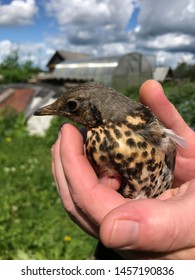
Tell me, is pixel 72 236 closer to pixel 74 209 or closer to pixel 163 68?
pixel 74 209

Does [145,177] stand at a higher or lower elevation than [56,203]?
higher

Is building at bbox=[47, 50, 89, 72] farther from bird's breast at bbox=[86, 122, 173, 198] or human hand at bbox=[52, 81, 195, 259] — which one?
bird's breast at bbox=[86, 122, 173, 198]

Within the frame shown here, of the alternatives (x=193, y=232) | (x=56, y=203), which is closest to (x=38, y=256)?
(x=56, y=203)

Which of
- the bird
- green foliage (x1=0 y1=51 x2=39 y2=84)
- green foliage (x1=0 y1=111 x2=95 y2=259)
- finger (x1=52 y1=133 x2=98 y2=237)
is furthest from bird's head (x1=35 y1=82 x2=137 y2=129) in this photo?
green foliage (x1=0 y1=51 x2=39 y2=84)

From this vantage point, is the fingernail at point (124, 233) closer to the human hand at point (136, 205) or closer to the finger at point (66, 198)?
the human hand at point (136, 205)

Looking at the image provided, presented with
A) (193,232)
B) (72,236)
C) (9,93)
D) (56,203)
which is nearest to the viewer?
(193,232)
